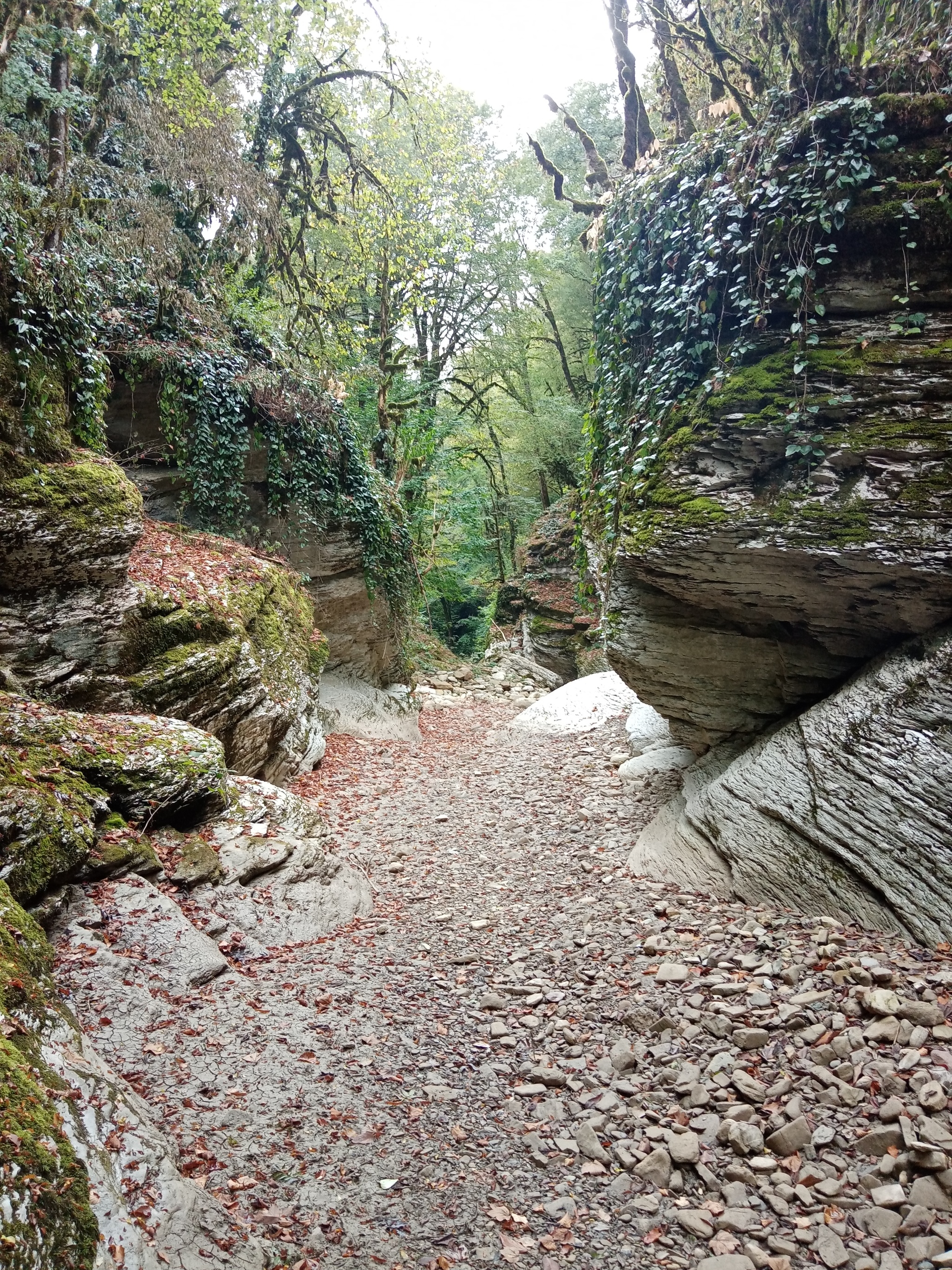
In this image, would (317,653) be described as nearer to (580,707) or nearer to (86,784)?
(580,707)

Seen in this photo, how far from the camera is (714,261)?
4812 mm

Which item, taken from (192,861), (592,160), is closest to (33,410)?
(192,861)

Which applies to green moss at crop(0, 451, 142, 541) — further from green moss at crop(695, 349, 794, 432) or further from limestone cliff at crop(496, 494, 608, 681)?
limestone cliff at crop(496, 494, 608, 681)

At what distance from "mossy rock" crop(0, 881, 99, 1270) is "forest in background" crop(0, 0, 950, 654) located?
488 centimetres

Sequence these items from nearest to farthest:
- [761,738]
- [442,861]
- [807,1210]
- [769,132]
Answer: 1. [807,1210]
2. [769,132]
3. [761,738]
4. [442,861]

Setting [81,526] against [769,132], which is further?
[81,526]

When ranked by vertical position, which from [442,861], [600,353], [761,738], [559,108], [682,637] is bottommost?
[442,861]

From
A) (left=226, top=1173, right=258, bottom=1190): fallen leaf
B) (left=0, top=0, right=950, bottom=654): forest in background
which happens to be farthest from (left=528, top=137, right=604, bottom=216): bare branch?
(left=226, top=1173, right=258, bottom=1190): fallen leaf

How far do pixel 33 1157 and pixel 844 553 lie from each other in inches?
183

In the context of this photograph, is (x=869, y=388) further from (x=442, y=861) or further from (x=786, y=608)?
(x=442, y=861)

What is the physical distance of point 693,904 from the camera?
187 inches

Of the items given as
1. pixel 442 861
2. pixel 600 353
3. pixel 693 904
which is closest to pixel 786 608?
pixel 693 904

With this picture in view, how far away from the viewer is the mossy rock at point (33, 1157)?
1.76m

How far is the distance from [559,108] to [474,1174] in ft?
29.9
